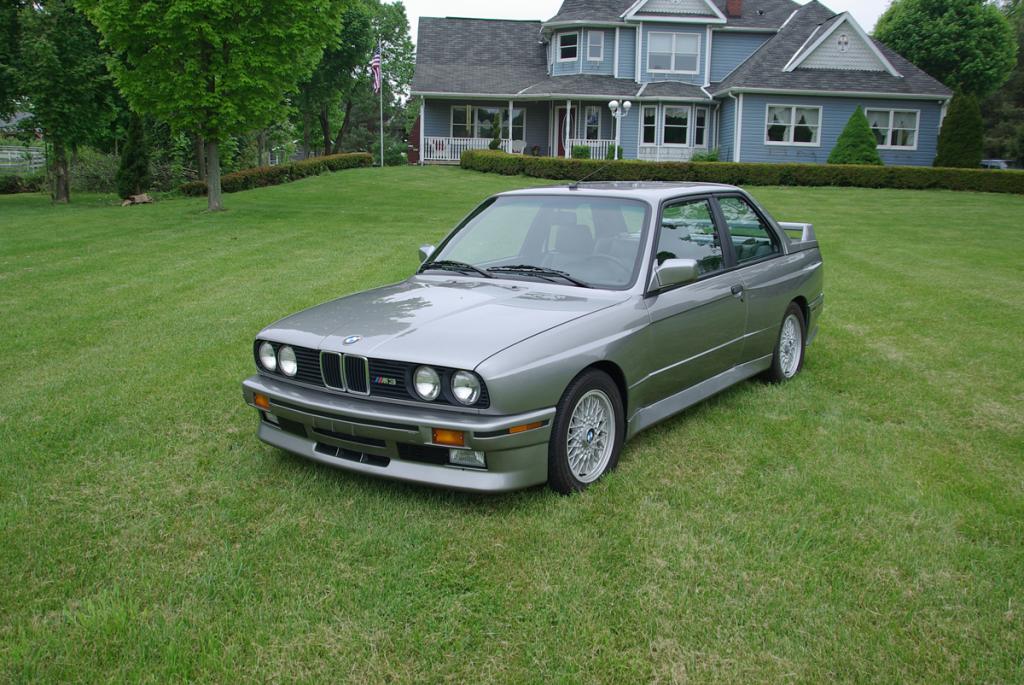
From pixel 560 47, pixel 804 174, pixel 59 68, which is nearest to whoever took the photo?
pixel 59 68

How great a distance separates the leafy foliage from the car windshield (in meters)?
19.9

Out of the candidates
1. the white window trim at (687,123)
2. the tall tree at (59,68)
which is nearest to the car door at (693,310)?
the tall tree at (59,68)

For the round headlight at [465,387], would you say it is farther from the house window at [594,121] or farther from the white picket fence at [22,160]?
the white picket fence at [22,160]

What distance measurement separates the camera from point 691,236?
5438mm

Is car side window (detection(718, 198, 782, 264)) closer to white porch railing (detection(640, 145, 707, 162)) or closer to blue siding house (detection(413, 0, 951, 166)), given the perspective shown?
blue siding house (detection(413, 0, 951, 166))

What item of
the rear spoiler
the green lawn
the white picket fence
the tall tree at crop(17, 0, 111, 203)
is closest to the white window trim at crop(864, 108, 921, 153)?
the tall tree at crop(17, 0, 111, 203)

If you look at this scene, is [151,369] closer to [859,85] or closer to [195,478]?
[195,478]

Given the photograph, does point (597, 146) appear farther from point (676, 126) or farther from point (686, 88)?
point (686, 88)

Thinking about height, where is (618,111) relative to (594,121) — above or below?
above

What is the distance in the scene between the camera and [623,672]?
9.37ft

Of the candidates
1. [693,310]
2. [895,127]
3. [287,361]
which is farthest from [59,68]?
[895,127]

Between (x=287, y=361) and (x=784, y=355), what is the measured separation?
12.9 ft

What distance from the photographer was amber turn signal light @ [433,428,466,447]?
3.82 m

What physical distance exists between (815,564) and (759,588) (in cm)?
36
